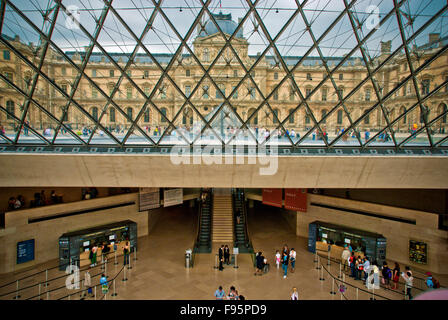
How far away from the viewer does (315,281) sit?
12672 mm

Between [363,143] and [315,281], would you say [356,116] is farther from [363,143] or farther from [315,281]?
[315,281]

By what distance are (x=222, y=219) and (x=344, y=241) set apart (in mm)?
7832

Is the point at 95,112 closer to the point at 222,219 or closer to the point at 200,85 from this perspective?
the point at 200,85

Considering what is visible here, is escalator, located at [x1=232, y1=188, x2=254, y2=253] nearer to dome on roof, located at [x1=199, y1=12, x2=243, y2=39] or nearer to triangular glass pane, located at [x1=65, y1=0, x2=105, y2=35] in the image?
dome on roof, located at [x1=199, y1=12, x2=243, y2=39]

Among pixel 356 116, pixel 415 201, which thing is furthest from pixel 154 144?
pixel 415 201

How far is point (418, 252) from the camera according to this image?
46.1 ft

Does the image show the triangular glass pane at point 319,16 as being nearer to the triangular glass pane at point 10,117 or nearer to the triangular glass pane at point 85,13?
the triangular glass pane at point 85,13

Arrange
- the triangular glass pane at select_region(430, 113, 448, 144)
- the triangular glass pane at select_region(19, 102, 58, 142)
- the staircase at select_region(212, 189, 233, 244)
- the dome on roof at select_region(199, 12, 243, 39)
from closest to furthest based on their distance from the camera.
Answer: the triangular glass pane at select_region(430, 113, 448, 144)
the triangular glass pane at select_region(19, 102, 58, 142)
the dome on roof at select_region(199, 12, 243, 39)
the staircase at select_region(212, 189, 233, 244)

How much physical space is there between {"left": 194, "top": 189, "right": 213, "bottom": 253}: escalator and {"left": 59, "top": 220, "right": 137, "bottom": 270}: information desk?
3.77 m

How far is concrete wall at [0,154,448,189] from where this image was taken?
510 inches

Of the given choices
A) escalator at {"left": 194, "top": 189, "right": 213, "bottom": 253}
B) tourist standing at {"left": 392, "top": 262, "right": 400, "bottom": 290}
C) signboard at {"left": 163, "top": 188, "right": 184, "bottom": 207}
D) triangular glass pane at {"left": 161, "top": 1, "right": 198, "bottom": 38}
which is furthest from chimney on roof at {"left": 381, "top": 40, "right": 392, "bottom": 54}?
signboard at {"left": 163, "top": 188, "right": 184, "bottom": 207}

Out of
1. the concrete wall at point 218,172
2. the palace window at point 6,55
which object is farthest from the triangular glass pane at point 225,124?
the palace window at point 6,55

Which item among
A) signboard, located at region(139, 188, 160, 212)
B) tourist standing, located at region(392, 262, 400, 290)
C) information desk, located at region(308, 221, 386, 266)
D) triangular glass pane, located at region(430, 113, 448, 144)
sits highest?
triangular glass pane, located at region(430, 113, 448, 144)

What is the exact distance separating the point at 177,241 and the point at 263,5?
14026 mm
